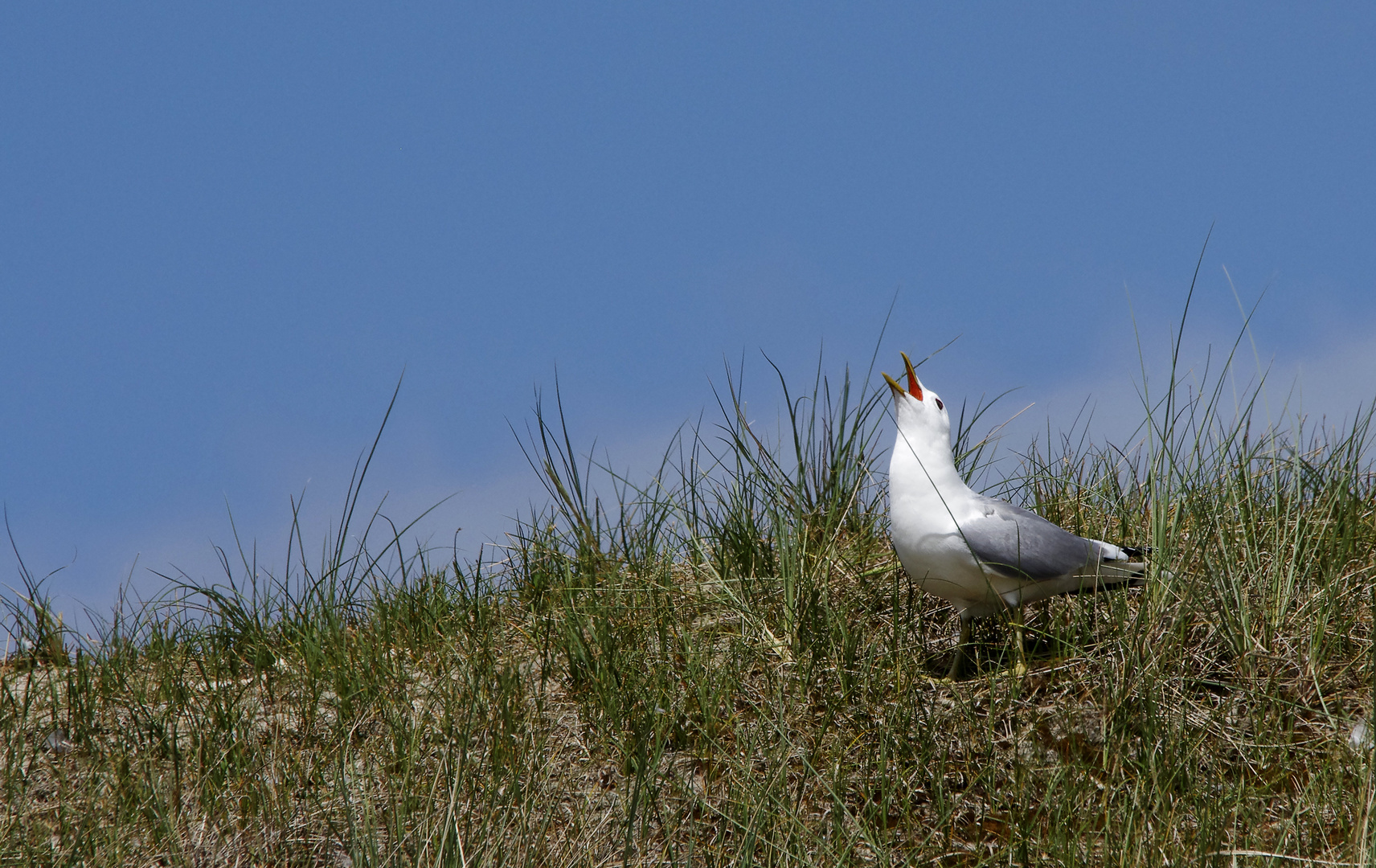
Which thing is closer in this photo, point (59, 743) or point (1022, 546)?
point (1022, 546)

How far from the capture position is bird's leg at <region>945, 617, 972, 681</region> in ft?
15.5

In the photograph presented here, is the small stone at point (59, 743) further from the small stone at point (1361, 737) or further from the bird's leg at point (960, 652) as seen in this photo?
the small stone at point (1361, 737)

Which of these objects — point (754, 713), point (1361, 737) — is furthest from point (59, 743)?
point (1361, 737)

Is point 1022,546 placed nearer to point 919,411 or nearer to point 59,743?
point 919,411

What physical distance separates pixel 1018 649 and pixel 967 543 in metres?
0.54

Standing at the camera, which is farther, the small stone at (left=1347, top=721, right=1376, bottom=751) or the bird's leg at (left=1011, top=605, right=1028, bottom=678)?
the bird's leg at (left=1011, top=605, right=1028, bottom=678)

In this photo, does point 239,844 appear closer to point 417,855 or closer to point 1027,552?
point 417,855

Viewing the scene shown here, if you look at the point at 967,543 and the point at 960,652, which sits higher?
the point at 967,543

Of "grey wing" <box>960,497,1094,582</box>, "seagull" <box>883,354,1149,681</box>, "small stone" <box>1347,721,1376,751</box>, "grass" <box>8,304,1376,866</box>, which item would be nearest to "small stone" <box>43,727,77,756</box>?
"grass" <box>8,304,1376,866</box>

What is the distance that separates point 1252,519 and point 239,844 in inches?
166

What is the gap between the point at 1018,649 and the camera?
465cm

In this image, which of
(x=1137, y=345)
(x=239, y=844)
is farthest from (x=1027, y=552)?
(x=239, y=844)

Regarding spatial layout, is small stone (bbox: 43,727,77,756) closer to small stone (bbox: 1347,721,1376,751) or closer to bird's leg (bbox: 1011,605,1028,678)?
bird's leg (bbox: 1011,605,1028,678)

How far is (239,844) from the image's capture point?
4191mm
